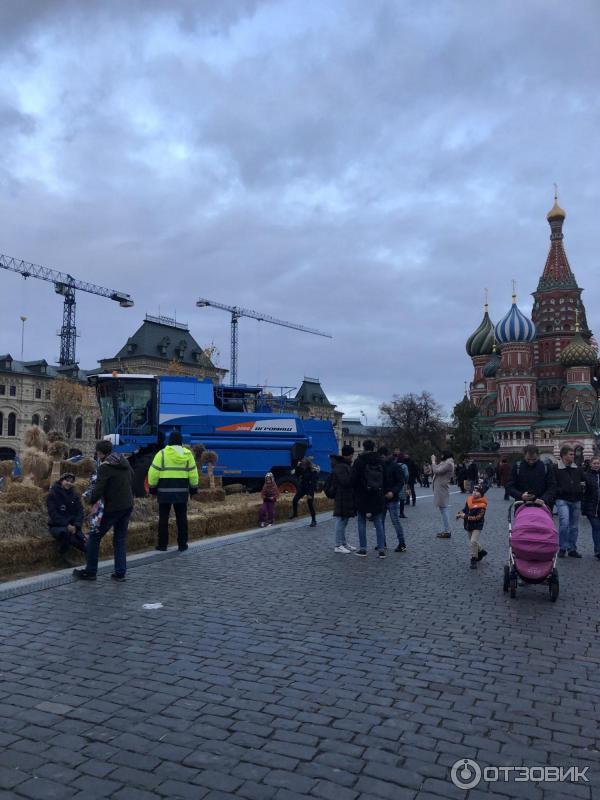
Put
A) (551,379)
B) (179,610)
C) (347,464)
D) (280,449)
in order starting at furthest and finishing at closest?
(551,379) < (280,449) < (347,464) < (179,610)

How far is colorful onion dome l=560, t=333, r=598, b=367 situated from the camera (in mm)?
80375

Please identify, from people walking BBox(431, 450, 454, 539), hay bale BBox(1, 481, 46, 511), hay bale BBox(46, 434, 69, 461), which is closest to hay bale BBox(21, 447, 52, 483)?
hay bale BBox(46, 434, 69, 461)

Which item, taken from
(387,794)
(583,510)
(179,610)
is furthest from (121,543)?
(583,510)

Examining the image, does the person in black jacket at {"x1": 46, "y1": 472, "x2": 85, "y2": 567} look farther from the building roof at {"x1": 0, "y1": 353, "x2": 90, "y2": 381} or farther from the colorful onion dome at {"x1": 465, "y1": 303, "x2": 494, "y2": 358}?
the colorful onion dome at {"x1": 465, "y1": 303, "x2": 494, "y2": 358}

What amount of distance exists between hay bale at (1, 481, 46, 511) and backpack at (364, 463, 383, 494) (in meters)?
5.18

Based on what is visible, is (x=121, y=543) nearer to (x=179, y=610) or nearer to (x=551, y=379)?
(x=179, y=610)

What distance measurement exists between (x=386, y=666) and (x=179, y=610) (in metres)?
2.66

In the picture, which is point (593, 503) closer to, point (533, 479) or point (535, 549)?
point (533, 479)

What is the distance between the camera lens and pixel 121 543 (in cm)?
896

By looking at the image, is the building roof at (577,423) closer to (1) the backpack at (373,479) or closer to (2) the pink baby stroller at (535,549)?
(1) the backpack at (373,479)

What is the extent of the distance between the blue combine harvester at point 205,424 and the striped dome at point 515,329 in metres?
66.5

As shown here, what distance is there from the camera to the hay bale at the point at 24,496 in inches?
414

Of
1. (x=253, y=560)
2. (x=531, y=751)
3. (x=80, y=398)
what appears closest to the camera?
(x=531, y=751)

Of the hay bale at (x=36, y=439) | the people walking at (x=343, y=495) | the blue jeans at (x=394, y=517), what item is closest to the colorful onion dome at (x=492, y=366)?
the hay bale at (x=36, y=439)
